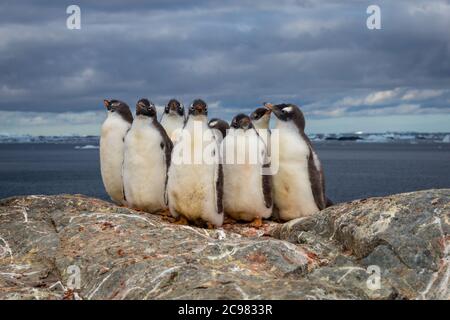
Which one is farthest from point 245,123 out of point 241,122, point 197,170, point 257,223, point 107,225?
point 107,225

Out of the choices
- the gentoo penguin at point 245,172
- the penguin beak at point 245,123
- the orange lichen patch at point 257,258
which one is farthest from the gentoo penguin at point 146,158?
the orange lichen patch at point 257,258

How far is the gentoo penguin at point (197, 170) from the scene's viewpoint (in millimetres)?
11711

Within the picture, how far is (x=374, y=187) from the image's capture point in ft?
275

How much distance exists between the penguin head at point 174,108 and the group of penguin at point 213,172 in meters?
0.62

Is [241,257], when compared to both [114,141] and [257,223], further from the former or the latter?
[114,141]

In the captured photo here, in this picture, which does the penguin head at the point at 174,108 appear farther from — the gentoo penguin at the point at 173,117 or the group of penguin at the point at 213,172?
the group of penguin at the point at 213,172

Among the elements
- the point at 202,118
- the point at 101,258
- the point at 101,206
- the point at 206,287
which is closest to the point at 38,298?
the point at 101,258

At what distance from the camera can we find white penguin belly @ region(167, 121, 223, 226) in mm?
11750

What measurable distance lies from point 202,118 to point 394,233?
3958mm

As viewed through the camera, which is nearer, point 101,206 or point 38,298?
point 38,298

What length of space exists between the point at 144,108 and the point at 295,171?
2.93m

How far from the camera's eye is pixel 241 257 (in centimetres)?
898

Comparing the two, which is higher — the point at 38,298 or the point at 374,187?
the point at 38,298
